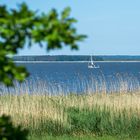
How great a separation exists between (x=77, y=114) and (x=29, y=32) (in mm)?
10563

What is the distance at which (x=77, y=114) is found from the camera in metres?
12.5

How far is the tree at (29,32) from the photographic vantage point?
2.02m

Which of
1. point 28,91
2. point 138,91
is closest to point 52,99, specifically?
point 28,91

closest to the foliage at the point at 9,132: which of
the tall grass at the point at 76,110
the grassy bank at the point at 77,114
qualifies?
the grassy bank at the point at 77,114

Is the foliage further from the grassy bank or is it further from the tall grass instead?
the tall grass

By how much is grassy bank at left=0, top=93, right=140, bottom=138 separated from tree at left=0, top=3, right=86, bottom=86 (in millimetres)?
9516

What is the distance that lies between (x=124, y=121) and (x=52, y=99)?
250 cm

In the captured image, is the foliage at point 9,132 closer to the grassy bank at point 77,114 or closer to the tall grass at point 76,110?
the grassy bank at point 77,114

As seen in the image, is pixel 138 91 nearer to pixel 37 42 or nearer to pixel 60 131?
pixel 60 131

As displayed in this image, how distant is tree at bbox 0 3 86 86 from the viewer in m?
2.02

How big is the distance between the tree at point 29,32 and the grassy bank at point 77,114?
9516mm

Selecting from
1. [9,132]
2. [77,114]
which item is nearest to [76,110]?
[77,114]

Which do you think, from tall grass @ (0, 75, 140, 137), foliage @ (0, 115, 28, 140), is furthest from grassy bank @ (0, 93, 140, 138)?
foliage @ (0, 115, 28, 140)

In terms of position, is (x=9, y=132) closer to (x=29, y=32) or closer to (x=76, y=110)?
(x=29, y=32)
